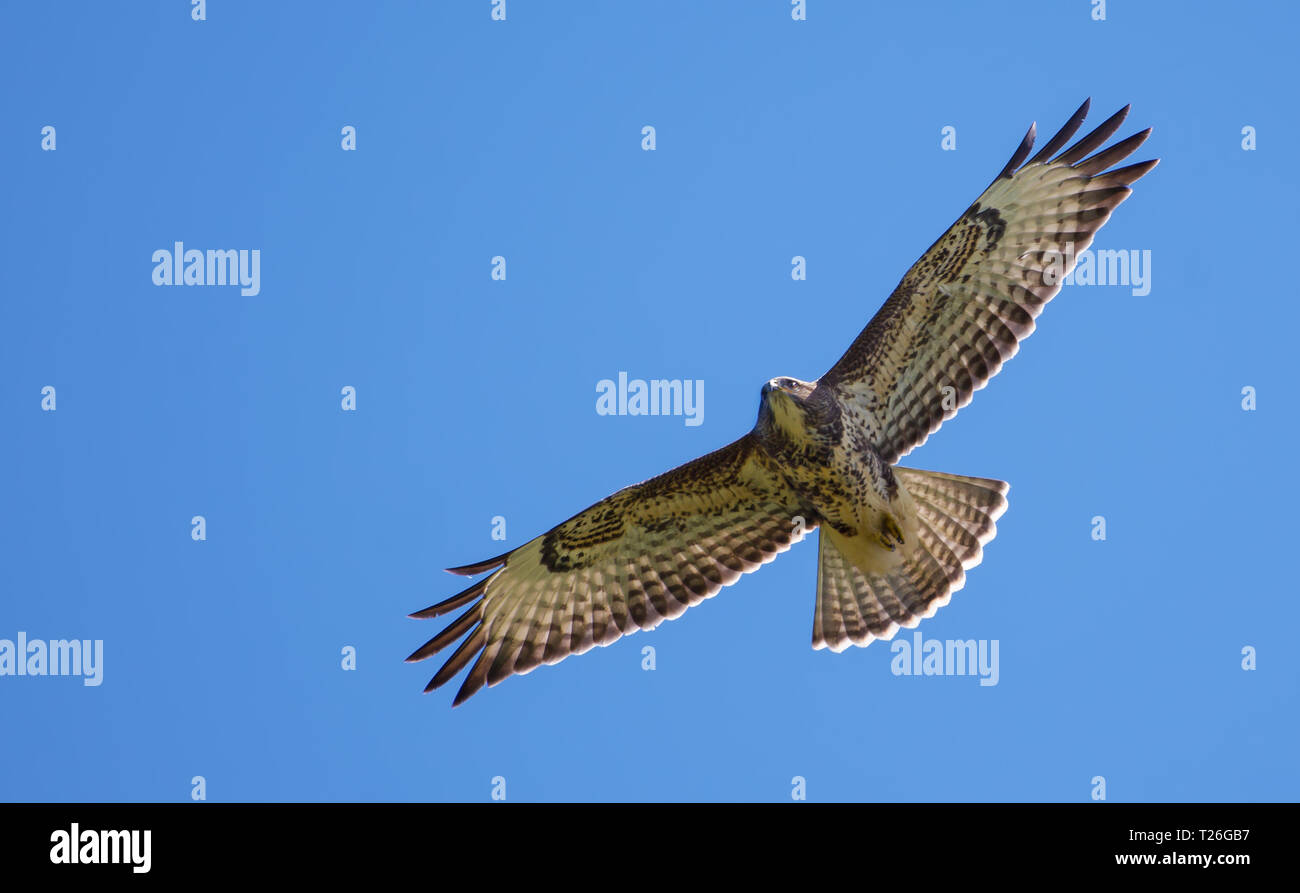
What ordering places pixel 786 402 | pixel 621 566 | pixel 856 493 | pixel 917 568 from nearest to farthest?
pixel 786 402 < pixel 856 493 < pixel 917 568 < pixel 621 566

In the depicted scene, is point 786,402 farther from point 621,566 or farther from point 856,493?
point 621,566

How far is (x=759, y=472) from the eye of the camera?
1023 centimetres

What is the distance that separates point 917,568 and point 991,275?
199 centimetres

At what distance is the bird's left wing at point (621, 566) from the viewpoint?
10375 millimetres

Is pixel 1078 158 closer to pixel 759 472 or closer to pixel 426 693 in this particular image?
pixel 759 472

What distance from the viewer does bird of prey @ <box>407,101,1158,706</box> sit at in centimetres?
1007

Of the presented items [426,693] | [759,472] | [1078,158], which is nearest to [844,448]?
[759,472]

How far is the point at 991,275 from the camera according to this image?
33.2ft

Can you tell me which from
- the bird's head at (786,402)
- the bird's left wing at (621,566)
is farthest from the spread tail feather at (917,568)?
the bird's head at (786,402)

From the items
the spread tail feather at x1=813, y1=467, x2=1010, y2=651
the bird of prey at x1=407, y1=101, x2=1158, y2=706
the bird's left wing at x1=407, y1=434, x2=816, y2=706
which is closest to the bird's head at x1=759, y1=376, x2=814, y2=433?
the bird of prey at x1=407, y1=101, x2=1158, y2=706

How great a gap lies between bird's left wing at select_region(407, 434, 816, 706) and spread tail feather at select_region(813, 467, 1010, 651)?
46 centimetres

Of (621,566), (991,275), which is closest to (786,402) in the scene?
(991,275)
